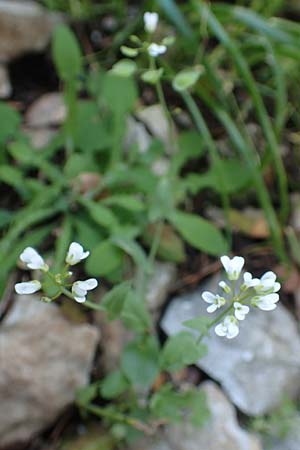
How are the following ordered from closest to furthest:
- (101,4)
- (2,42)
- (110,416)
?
1. (110,416)
2. (2,42)
3. (101,4)

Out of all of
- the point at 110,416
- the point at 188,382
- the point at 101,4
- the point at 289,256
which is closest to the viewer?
the point at 110,416

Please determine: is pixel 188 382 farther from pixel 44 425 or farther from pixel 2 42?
→ pixel 2 42

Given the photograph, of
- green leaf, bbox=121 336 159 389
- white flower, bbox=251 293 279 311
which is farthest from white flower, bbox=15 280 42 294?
green leaf, bbox=121 336 159 389

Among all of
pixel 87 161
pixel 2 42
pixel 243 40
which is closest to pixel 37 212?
pixel 87 161

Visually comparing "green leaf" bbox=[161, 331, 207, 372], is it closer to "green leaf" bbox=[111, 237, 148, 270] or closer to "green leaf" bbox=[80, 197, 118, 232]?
"green leaf" bbox=[111, 237, 148, 270]

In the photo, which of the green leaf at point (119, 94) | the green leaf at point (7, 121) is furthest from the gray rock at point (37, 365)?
the green leaf at point (119, 94)

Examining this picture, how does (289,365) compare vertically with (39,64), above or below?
below
